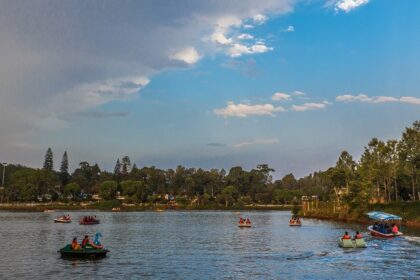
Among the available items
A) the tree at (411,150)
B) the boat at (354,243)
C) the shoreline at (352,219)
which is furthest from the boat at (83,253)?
the tree at (411,150)

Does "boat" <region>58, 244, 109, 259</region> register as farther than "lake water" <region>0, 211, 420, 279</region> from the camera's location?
Yes

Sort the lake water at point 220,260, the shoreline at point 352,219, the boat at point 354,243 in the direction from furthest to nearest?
the shoreline at point 352,219 → the boat at point 354,243 → the lake water at point 220,260

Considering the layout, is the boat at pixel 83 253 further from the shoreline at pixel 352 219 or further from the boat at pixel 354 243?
the shoreline at pixel 352 219

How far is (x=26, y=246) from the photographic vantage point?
5938 cm

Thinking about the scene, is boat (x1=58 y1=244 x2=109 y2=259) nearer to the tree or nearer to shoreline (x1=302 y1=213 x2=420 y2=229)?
shoreline (x1=302 y1=213 x2=420 y2=229)

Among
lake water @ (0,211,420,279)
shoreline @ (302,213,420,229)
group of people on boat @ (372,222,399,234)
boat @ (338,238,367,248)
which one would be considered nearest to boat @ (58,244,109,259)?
lake water @ (0,211,420,279)

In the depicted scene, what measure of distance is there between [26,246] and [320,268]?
38493 mm

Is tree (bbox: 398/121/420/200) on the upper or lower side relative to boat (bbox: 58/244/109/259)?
upper

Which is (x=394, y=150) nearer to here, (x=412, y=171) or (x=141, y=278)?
(x=412, y=171)

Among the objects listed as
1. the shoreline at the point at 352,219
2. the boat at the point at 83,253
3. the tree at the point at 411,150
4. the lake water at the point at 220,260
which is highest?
the tree at the point at 411,150

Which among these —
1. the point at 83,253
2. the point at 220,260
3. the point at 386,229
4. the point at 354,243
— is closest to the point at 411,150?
the point at 386,229

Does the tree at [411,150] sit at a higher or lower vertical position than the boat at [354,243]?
higher

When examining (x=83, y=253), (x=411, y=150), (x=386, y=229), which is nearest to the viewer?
(x=83, y=253)

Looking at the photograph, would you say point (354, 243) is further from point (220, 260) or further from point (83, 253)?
point (83, 253)
